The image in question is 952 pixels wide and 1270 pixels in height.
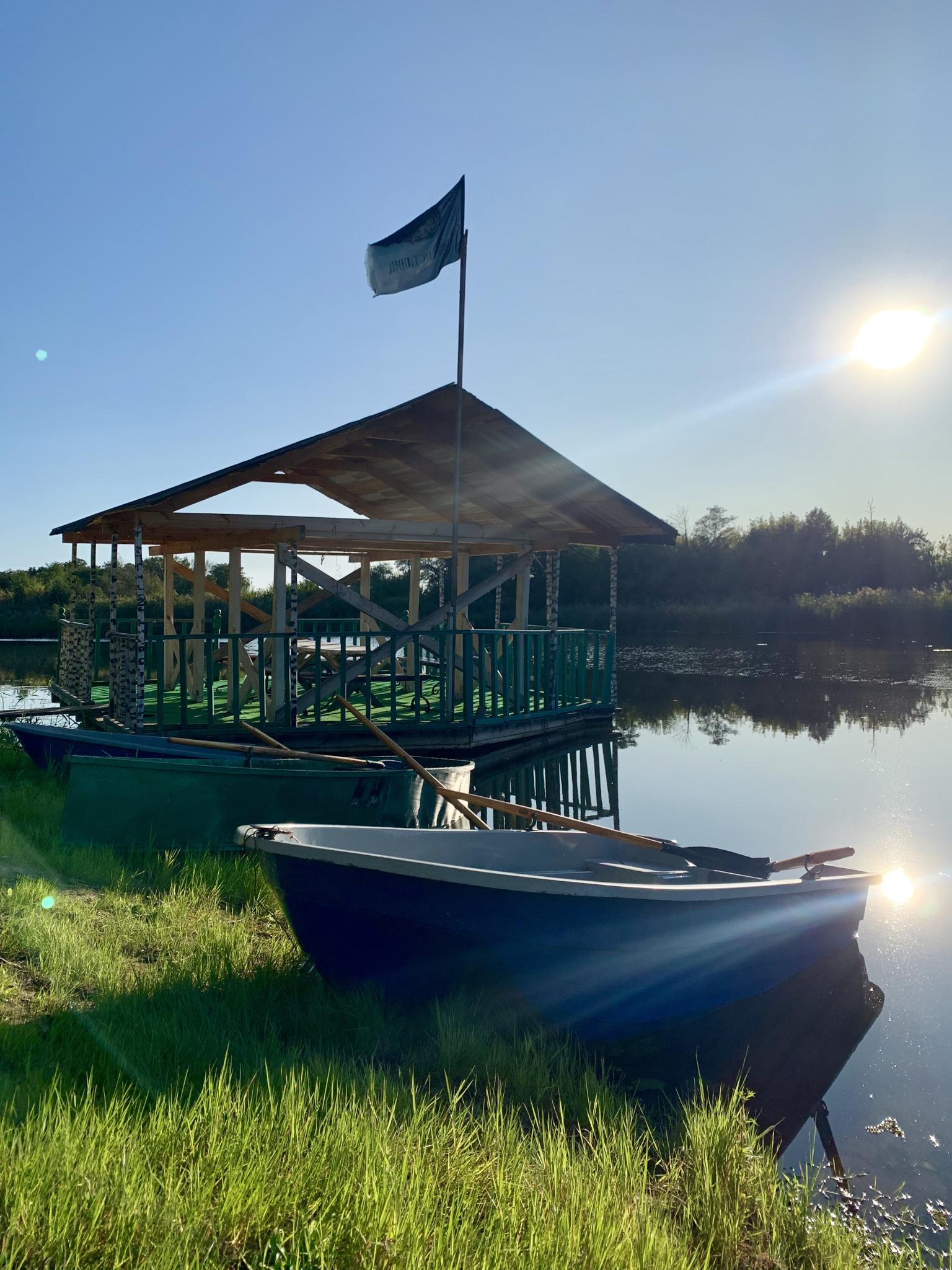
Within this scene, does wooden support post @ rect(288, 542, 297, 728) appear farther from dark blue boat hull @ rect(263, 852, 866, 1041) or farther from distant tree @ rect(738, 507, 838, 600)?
distant tree @ rect(738, 507, 838, 600)

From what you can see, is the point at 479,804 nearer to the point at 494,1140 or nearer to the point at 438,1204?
the point at 494,1140

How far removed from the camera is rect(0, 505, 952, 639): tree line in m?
39.9

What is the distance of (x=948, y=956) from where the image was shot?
5648 mm

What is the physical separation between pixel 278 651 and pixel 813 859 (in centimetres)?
776

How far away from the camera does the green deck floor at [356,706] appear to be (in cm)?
1132

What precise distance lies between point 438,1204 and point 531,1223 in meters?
0.29

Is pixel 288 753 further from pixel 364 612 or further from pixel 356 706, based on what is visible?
pixel 356 706

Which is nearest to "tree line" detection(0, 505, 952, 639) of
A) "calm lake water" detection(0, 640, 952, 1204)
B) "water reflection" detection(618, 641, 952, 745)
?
"water reflection" detection(618, 641, 952, 745)

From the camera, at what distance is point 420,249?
401 inches

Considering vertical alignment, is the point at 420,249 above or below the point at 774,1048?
above

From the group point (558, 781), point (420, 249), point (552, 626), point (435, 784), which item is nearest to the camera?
point (435, 784)

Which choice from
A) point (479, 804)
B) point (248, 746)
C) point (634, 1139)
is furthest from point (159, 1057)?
point (248, 746)

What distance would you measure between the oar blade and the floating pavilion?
227 inches

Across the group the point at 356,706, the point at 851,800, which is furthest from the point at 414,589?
the point at 851,800
